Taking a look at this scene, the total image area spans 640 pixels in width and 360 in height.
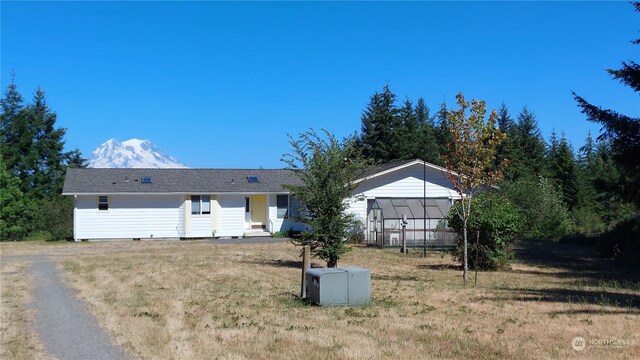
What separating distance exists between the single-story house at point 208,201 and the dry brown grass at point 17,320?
48.2ft

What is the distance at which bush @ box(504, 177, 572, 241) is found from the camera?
32375 millimetres

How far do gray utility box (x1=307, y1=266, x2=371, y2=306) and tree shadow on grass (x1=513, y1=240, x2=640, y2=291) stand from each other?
6.65 meters

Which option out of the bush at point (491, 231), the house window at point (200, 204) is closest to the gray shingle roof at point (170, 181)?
the house window at point (200, 204)

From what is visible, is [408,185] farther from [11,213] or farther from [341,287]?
[11,213]

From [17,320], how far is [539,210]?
93.6 feet

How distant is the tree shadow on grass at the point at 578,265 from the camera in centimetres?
1574

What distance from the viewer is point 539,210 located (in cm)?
3303

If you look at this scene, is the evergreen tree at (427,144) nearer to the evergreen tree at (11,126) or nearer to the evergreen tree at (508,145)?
the evergreen tree at (508,145)

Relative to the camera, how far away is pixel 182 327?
9531 millimetres

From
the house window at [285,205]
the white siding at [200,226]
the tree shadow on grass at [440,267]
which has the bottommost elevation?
the tree shadow on grass at [440,267]

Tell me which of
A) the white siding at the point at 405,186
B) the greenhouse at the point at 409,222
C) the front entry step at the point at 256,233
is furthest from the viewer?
the front entry step at the point at 256,233

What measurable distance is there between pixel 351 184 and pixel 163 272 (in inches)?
239

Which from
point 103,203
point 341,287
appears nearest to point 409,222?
point 103,203

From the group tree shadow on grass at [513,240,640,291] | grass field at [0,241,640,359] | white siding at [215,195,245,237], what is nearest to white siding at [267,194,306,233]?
white siding at [215,195,245,237]
